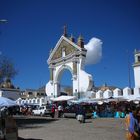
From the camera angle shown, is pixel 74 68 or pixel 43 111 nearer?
pixel 43 111

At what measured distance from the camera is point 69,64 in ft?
190

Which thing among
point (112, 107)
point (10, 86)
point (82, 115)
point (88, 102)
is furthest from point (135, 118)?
point (10, 86)

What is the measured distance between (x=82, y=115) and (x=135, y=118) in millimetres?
18961

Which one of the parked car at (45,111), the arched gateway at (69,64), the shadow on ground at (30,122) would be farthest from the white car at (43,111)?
the shadow on ground at (30,122)

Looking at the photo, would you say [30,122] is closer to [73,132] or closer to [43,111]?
[73,132]

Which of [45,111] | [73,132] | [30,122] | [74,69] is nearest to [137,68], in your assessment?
[74,69]

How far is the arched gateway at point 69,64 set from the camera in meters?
54.1

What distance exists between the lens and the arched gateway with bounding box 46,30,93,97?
54.1 metres

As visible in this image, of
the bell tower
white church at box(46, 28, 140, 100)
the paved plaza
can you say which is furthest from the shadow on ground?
the bell tower

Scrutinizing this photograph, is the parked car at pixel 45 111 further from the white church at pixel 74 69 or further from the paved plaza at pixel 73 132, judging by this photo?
the paved plaza at pixel 73 132

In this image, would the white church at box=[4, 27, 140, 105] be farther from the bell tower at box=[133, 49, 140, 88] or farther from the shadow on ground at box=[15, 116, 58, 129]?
the shadow on ground at box=[15, 116, 58, 129]

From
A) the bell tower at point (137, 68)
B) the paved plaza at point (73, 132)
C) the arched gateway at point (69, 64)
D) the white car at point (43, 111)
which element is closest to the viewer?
the paved plaza at point (73, 132)

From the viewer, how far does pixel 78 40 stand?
188ft

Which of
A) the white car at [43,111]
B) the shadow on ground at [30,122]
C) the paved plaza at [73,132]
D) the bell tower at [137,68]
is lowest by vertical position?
the paved plaza at [73,132]
